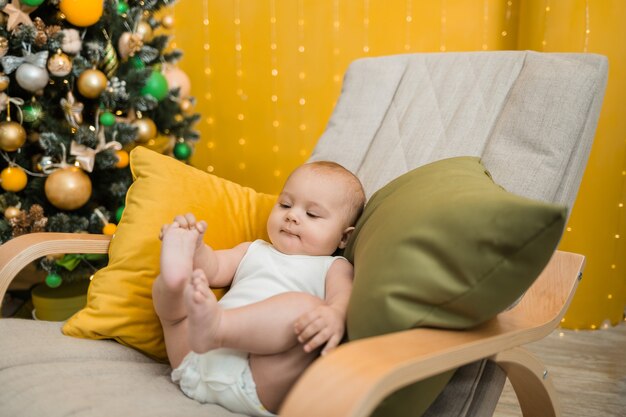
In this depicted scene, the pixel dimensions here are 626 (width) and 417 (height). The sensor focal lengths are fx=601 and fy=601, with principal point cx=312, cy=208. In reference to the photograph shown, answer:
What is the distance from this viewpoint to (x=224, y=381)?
3.16 ft

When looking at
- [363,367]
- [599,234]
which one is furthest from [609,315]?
[363,367]

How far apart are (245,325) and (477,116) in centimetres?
77

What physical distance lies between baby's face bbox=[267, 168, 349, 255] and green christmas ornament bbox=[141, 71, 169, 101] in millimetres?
1125

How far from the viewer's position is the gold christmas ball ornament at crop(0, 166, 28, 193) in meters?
1.92

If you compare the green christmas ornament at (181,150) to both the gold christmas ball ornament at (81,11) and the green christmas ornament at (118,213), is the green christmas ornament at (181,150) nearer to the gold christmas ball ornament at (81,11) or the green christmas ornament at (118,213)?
the green christmas ornament at (118,213)

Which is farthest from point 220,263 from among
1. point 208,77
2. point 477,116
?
point 208,77

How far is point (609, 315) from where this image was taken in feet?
7.70

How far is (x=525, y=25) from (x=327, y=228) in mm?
1646

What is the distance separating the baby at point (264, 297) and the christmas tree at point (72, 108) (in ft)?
3.34

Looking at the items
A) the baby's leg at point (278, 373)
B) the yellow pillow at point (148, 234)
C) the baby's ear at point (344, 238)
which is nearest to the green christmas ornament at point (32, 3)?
the yellow pillow at point (148, 234)

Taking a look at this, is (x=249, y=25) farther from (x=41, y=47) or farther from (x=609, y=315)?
(x=609, y=315)

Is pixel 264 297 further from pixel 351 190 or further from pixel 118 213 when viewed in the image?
pixel 118 213

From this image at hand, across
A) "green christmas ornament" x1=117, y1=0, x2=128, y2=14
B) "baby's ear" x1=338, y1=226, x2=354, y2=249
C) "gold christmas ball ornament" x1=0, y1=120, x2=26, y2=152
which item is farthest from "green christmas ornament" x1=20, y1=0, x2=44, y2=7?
"baby's ear" x1=338, y1=226, x2=354, y2=249

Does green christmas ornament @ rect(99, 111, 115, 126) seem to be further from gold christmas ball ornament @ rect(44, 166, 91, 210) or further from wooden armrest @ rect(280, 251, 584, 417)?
wooden armrest @ rect(280, 251, 584, 417)
